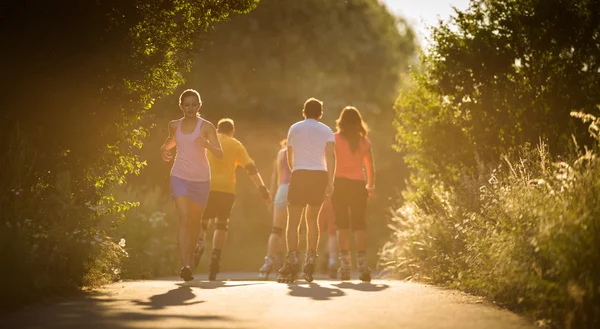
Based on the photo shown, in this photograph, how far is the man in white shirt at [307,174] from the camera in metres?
12.8

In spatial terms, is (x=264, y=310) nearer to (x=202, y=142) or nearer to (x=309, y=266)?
(x=202, y=142)

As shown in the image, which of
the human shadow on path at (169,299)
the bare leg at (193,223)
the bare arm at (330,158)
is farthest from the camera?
the bare arm at (330,158)

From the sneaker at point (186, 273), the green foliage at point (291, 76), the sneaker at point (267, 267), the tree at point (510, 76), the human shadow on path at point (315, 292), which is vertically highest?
the green foliage at point (291, 76)

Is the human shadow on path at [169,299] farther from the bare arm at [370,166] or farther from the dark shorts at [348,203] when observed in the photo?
the bare arm at [370,166]

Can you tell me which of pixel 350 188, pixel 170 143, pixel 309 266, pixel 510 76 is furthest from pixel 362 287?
pixel 510 76

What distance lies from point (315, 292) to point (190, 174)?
8.35 feet

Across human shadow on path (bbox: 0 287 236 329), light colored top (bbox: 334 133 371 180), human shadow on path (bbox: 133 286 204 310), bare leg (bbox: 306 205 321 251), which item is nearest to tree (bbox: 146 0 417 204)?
light colored top (bbox: 334 133 371 180)

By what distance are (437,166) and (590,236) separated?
33.4 feet

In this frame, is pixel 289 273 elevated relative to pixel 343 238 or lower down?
lower down

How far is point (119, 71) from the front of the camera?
1112cm

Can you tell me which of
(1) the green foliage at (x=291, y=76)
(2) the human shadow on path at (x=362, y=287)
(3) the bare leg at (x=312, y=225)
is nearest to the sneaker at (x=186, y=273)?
(2) the human shadow on path at (x=362, y=287)

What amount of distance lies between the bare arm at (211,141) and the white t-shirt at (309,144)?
1116 mm

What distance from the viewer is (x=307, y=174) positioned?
12.9 meters

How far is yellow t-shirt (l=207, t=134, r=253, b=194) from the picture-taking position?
14555 mm
